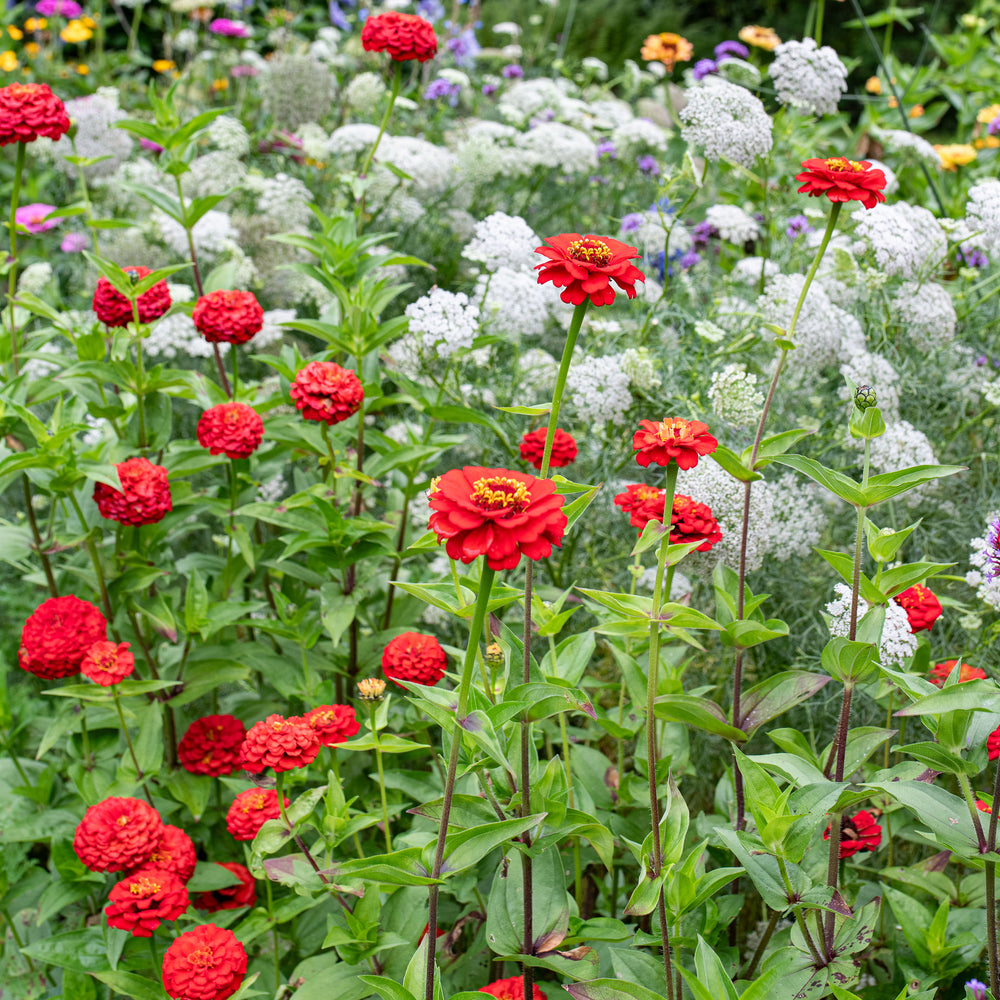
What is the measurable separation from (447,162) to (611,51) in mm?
6220

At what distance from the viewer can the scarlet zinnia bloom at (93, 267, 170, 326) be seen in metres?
2.05

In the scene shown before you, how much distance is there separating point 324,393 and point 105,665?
2.21 feet

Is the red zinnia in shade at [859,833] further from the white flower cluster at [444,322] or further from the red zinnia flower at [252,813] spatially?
the white flower cluster at [444,322]

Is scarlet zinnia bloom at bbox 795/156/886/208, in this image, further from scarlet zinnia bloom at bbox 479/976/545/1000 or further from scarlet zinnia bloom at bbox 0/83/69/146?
scarlet zinnia bloom at bbox 0/83/69/146

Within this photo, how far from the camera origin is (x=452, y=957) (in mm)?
1801

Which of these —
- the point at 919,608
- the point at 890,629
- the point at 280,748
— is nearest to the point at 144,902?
the point at 280,748

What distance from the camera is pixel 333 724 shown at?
1550 millimetres

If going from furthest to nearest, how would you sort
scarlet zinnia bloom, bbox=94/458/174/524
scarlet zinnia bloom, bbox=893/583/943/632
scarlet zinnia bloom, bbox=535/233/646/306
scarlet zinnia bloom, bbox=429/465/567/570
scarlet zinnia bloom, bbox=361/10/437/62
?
scarlet zinnia bloom, bbox=361/10/437/62, scarlet zinnia bloom, bbox=94/458/174/524, scarlet zinnia bloom, bbox=893/583/943/632, scarlet zinnia bloom, bbox=535/233/646/306, scarlet zinnia bloom, bbox=429/465/567/570

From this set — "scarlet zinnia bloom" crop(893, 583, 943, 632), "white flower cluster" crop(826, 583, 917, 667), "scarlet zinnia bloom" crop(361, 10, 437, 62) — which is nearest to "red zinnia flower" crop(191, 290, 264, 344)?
"scarlet zinnia bloom" crop(361, 10, 437, 62)

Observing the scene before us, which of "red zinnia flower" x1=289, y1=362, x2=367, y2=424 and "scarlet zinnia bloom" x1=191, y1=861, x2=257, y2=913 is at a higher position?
"red zinnia flower" x1=289, y1=362, x2=367, y2=424

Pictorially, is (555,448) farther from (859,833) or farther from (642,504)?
(859,833)

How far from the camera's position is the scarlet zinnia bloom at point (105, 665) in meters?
1.78

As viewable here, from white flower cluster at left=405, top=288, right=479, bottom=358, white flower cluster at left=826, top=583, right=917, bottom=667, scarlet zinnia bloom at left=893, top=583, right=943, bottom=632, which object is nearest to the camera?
white flower cluster at left=826, top=583, right=917, bottom=667

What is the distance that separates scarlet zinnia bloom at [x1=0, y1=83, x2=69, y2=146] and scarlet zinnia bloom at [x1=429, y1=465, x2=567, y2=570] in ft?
5.28
